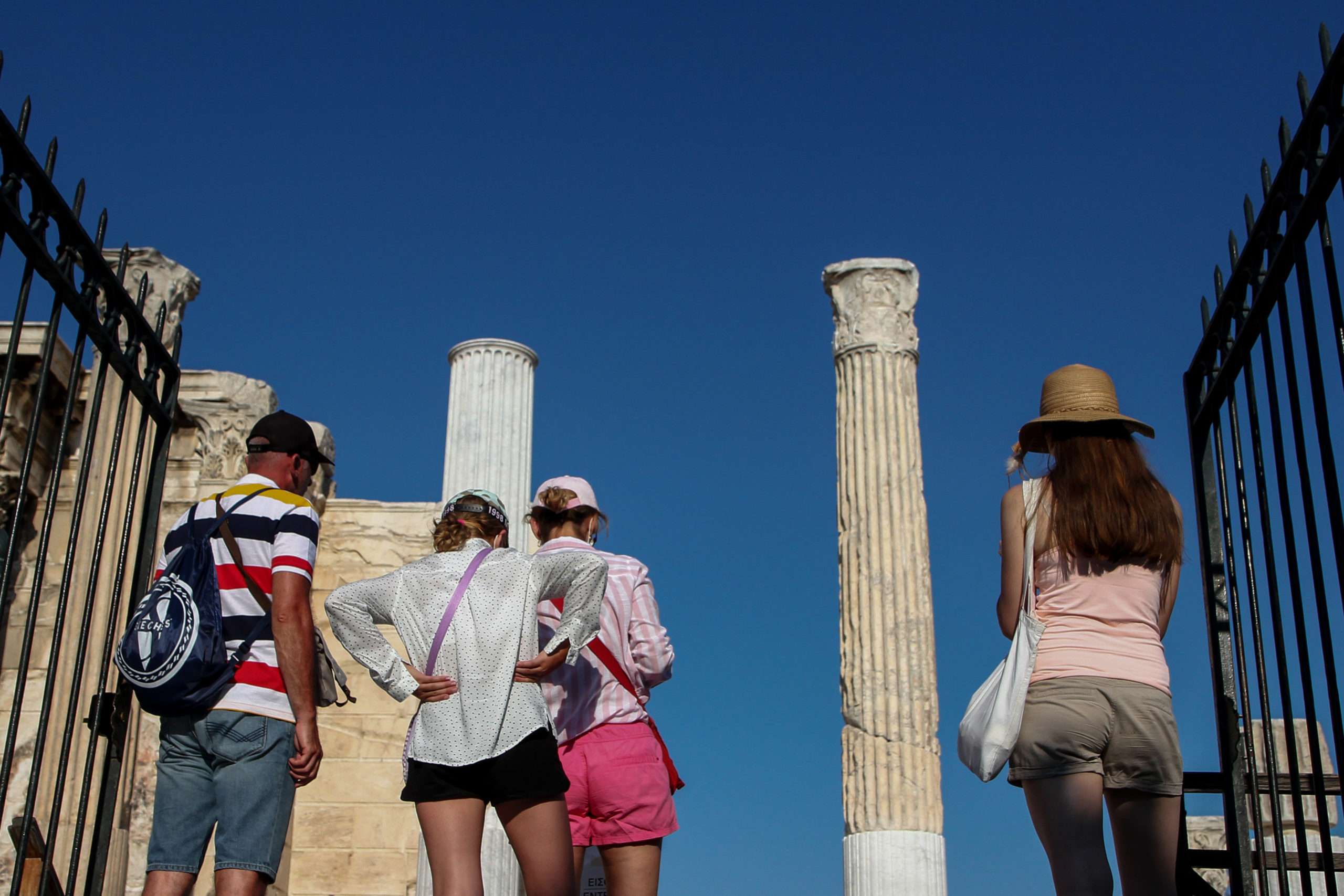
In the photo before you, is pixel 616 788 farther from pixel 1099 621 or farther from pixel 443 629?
pixel 1099 621

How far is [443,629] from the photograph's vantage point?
3230 mm

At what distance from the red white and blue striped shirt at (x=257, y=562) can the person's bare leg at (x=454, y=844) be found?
0.45 meters

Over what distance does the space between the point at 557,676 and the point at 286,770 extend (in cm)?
82

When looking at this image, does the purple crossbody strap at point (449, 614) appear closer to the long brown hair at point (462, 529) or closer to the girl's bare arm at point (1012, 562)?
the long brown hair at point (462, 529)

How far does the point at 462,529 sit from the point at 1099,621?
1.72 metres

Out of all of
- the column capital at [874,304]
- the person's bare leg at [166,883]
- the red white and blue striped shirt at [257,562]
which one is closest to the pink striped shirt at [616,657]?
the red white and blue striped shirt at [257,562]

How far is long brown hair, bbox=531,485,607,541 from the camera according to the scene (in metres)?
3.89

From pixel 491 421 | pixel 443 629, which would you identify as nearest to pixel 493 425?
pixel 491 421

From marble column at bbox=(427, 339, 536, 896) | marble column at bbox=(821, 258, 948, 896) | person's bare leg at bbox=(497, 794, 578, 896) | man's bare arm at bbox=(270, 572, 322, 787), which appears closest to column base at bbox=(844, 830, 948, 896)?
marble column at bbox=(821, 258, 948, 896)

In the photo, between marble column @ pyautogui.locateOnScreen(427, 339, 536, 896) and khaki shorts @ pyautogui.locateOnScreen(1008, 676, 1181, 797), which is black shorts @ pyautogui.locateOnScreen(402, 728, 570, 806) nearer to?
khaki shorts @ pyautogui.locateOnScreen(1008, 676, 1181, 797)

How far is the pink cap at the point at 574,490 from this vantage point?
12.8 feet

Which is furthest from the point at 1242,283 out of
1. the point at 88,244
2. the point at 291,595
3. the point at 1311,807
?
the point at 1311,807

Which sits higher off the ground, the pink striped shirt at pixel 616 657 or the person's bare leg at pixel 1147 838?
the pink striped shirt at pixel 616 657

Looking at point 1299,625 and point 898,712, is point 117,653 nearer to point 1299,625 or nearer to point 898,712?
point 1299,625
